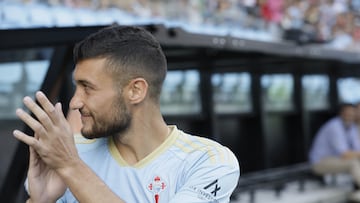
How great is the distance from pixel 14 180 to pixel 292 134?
24.0 feet

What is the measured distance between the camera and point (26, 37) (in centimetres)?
453

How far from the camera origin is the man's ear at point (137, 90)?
190cm

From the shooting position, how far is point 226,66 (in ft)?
30.8

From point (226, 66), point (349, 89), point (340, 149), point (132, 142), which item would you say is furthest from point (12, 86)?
point (349, 89)

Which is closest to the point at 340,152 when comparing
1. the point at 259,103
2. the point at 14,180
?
the point at 259,103

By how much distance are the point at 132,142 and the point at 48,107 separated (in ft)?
1.20

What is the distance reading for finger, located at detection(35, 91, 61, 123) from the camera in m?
1.66

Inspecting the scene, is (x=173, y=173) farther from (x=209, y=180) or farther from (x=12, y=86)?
(x=12, y=86)

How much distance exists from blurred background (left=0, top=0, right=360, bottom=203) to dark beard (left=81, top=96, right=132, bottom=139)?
2420 mm

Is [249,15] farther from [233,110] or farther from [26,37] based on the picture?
[26,37]

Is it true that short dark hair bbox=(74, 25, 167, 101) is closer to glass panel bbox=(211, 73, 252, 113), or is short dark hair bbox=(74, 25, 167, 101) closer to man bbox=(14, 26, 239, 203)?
man bbox=(14, 26, 239, 203)


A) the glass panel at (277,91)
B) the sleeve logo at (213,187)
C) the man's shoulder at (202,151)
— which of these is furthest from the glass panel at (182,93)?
the sleeve logo at (213,187)

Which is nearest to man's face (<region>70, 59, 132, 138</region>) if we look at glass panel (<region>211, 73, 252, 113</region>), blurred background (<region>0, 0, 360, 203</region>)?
blurred background (<region>0, 0, 360, 203</region>)

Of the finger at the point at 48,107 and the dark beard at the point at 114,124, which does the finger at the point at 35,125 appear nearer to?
the finger at the point at 48,107
